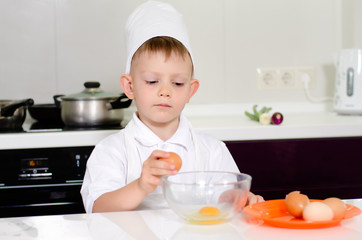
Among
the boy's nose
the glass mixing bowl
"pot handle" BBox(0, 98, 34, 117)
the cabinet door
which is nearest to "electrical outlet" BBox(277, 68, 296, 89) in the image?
the cabinet door

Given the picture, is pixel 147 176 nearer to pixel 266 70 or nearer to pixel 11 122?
pixel 11 122

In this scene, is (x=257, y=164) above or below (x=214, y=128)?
below

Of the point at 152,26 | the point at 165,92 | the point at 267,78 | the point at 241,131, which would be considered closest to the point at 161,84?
the point at 165,92

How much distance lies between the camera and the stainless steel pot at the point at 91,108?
2.00 meters

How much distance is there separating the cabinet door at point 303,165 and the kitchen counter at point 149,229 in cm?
105

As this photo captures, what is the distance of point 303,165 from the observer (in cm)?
202

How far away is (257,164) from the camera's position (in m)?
2.00

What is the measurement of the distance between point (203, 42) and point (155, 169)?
1.59m

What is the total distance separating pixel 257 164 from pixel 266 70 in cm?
67

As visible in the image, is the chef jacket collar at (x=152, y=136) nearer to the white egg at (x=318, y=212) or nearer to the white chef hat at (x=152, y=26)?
the white chef hat at (x=152, y=26)

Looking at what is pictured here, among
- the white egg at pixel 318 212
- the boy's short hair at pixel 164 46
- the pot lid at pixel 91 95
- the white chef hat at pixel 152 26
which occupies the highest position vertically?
the white chef hat at pixel 152 26

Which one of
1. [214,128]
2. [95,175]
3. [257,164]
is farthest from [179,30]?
[257,164]

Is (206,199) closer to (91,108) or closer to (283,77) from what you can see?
(91,108)

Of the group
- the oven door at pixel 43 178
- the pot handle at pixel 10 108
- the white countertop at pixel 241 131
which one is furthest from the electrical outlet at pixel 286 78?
the pot handle at pixel 10 108
